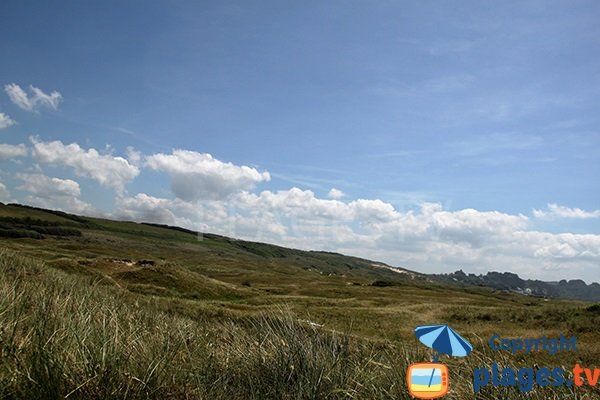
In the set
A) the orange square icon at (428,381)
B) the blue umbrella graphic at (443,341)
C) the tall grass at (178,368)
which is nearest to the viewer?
the orange square icon at (428,381)

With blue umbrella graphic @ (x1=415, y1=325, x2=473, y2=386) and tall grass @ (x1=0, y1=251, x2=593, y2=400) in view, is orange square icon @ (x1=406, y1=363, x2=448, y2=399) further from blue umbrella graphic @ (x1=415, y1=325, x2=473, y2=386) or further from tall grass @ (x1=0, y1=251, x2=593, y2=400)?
tall grass @ (x1=0, y1=251, x2=593, y2=400)

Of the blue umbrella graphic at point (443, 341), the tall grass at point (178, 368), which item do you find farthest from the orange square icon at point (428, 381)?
the tall grass at point (178, 368)

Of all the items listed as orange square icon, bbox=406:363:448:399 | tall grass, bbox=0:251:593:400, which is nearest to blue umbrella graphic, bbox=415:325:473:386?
orange square icon, bbox=406:363:448:399

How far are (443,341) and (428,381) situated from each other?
1.33 feet

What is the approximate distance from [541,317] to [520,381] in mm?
40543

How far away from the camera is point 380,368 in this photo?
6.82 metres

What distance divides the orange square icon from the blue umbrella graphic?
24 millimetres

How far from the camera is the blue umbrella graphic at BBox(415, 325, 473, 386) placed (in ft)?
12.5

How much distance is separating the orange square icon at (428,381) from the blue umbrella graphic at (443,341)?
24 millimetres

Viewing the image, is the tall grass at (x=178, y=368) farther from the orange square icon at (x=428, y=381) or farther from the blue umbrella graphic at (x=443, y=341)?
the orange square icon at (x=428, y=381)

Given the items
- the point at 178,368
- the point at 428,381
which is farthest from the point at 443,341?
the point at 178,368

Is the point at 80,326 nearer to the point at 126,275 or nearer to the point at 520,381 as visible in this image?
the point at 520,381

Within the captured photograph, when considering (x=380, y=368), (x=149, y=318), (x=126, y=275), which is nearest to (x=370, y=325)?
(x=126, y=275)

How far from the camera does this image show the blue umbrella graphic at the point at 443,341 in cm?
381
